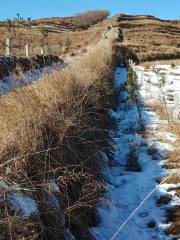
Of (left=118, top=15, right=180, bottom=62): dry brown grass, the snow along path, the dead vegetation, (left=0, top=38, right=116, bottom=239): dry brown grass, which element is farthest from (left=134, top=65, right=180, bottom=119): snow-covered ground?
the dead vegetation

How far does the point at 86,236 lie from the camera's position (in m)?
4.61

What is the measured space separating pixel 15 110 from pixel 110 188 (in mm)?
1710

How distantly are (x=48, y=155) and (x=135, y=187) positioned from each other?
217 centimetres

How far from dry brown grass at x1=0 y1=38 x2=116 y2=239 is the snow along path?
0.30 m

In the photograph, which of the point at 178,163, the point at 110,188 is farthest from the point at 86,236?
the point at 178,163

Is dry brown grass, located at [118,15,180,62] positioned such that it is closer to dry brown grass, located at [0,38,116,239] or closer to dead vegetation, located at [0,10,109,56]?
dead vegetation, located at [0,10,109,56]

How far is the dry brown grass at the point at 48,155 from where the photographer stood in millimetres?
4136

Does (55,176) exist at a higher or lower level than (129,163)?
higher

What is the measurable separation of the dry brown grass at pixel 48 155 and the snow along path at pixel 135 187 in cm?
30

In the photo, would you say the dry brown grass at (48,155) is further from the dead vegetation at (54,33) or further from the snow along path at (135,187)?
the dead vegetation at (54,33)

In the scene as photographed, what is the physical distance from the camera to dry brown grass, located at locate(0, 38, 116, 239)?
13.6 ft

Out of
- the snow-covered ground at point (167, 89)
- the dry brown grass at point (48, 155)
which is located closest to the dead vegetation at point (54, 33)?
the snow-covered ground at point (167, 89)

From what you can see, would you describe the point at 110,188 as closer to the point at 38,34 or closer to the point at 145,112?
the point at 145,112

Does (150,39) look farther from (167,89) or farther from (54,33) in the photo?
(167,89)
